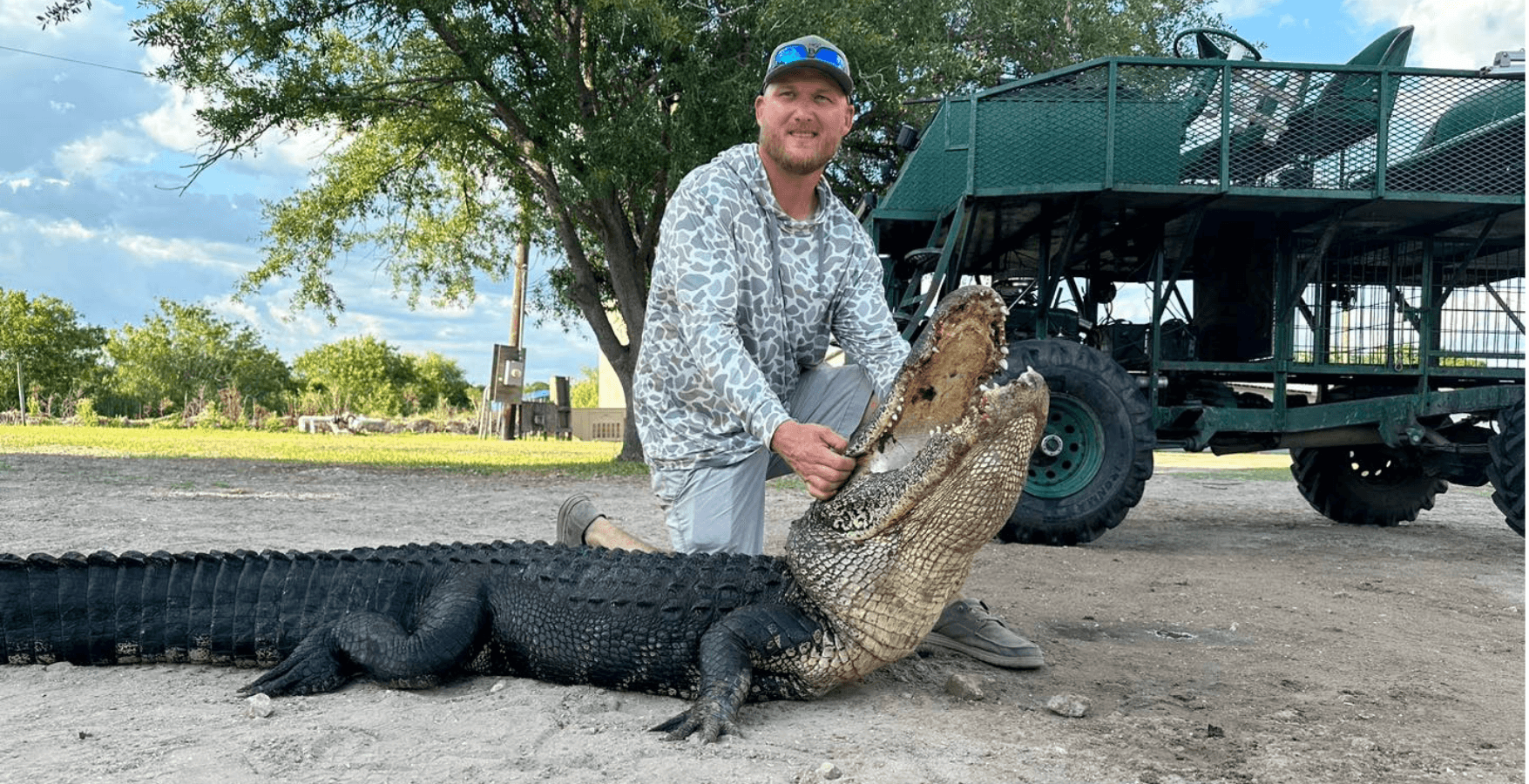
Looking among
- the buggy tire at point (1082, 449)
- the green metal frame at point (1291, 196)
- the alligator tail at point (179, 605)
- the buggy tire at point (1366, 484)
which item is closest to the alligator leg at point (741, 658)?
the alligator tail at point (179, 605)

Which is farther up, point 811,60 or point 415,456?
point 811,60

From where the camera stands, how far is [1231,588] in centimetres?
502

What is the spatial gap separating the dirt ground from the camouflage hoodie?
0.98 m

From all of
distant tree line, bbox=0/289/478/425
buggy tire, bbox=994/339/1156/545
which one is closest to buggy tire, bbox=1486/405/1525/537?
buggy tire, bbox=994/339/1156/545

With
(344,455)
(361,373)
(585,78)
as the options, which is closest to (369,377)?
(361,373)

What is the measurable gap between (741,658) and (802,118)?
1.66 m

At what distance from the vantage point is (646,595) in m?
2.94

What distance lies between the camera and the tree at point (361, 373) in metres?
53.2

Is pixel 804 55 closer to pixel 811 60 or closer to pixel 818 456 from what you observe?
pixel 811 60

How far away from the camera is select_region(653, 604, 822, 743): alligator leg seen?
8.43ft

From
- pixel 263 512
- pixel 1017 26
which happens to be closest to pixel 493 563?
pixel 263 512

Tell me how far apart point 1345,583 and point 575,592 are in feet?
13.5

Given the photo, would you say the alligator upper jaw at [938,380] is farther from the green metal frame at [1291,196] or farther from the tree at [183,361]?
the tree at [183,361]

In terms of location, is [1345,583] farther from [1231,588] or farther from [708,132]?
[708,132]
